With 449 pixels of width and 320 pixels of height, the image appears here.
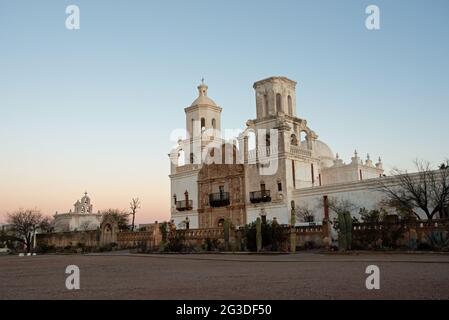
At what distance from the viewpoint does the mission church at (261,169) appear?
38281mm

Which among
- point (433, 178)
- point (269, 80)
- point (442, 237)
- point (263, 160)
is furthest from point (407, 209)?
point (269, 80)

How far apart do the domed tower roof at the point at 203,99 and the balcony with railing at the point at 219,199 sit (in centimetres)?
1071

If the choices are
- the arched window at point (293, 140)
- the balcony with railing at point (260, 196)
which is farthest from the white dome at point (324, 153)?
the balcony with railing at point (260, 196)

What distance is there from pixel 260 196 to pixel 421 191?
1422cm

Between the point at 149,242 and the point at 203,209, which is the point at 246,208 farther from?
the point at 149,242

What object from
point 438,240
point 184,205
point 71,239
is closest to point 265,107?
point 184,205

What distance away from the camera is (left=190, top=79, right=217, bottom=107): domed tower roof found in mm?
49500

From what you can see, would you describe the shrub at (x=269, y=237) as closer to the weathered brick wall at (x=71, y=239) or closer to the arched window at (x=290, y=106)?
the arched window at (x=290, y=106)

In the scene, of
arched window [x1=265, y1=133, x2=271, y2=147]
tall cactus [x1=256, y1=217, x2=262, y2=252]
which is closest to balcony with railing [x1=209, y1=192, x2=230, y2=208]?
arched window [x1=265, y1=133, x2=271, y2=147]

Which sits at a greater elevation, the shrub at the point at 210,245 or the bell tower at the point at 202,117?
the bell tower at the point at 202,117

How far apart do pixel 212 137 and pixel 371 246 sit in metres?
27.2

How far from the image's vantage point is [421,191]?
2933 cm

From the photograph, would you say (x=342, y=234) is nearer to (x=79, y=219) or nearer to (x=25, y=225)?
(x=25, y=225)

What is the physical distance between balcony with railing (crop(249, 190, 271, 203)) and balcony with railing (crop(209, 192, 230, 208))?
2911 mm
